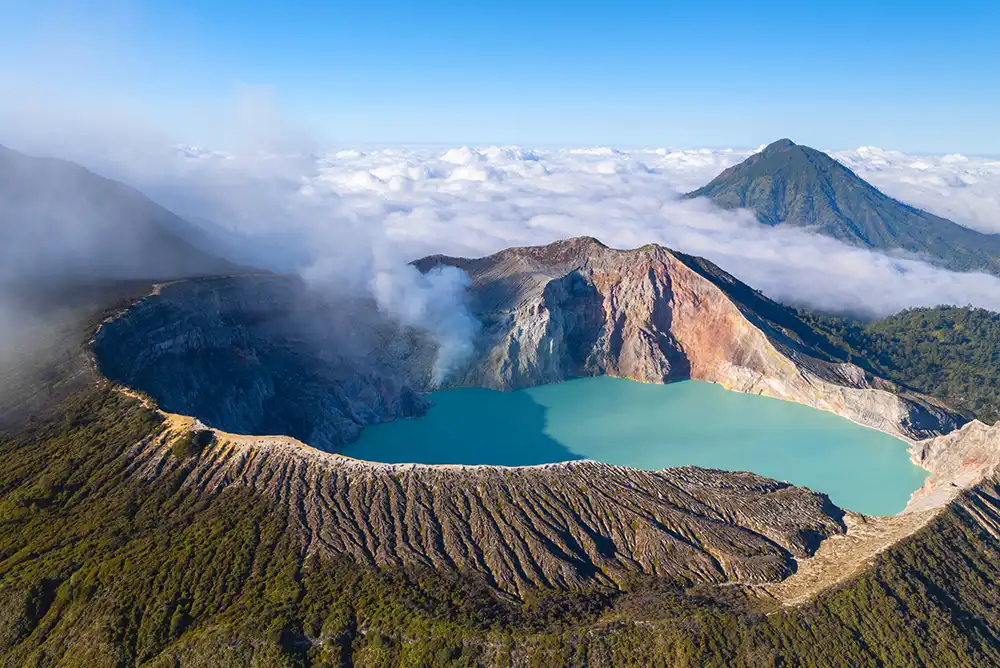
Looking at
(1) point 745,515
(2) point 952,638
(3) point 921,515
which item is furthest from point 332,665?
(3) point 921,515

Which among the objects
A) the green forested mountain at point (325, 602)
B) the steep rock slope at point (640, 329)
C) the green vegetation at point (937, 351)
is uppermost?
the green forested mountain at point (325, 602)

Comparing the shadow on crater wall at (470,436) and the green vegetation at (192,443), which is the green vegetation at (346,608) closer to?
the green vegetation at (192,443)

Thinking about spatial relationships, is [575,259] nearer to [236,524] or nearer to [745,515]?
[745,515]

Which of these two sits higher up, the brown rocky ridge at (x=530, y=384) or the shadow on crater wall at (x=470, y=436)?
the brown rocky ridge at (x=530, y=384)

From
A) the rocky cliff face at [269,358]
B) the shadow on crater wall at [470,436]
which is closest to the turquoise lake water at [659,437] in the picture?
the shadow on crater wall at [470,436]

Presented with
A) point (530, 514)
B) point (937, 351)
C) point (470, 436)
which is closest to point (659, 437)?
point (470, 436)

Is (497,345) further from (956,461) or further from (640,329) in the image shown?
(956,461)
